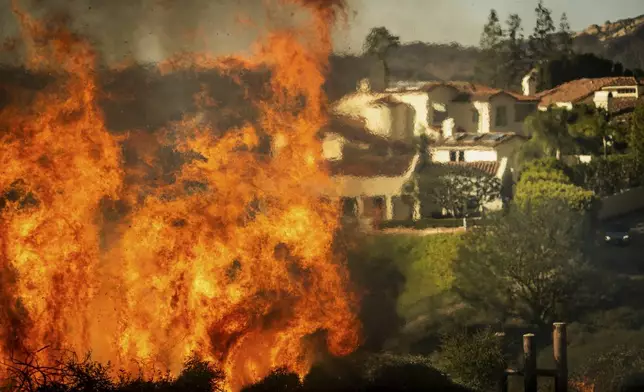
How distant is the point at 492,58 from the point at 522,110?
2345 centimetres

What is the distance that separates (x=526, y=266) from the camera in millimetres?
39656

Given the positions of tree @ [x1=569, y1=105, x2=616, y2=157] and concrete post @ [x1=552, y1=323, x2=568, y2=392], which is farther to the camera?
tree @ [x1=569, y1=105, x2=616, y2=157]

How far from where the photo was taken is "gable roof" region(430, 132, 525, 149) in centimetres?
5719

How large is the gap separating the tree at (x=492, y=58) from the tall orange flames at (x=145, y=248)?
63.0m

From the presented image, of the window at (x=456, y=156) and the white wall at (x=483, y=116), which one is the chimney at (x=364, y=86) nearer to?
the window at (x=456, y=156)

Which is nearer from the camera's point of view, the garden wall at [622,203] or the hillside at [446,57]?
the hillside at [446,57]

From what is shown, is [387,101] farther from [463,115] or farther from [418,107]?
[463,115]

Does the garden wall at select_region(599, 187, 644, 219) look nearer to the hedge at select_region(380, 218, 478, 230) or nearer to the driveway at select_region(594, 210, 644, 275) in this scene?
the driveway at select_region(594, 210, 644, 275)

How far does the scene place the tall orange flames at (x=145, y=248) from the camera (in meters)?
23.7

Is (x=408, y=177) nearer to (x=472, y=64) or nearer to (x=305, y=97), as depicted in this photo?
(x=305, y=97)

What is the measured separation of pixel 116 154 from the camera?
2570 cm

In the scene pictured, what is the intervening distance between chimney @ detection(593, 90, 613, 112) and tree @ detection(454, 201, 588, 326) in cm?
3061

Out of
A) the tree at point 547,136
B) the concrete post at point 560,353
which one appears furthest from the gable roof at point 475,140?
A: the concrete post at point 560,353

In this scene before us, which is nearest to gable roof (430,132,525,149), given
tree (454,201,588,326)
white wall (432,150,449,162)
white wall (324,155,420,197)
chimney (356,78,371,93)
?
white wall (432,150,449,162)
